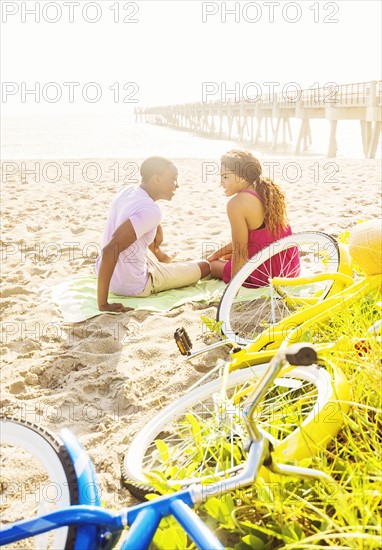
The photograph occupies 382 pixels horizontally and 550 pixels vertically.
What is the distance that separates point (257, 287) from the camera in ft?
15.0

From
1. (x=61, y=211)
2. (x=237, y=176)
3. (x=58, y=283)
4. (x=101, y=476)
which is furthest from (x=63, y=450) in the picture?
(x=61, y=211)

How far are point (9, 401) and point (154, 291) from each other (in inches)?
76.2

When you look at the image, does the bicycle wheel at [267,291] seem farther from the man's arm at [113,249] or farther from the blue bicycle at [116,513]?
the blue bicycle at [116,513]

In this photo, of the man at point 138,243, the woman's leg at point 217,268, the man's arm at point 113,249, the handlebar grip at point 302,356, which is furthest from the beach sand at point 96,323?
the handlebar grip at point 302,356

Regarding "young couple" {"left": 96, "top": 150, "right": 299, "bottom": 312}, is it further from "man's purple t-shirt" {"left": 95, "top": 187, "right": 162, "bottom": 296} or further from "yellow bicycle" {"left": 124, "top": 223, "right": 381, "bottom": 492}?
"yellow bicycle" {"left": 124, "top": 223, "right": 381, "bottom": 492}

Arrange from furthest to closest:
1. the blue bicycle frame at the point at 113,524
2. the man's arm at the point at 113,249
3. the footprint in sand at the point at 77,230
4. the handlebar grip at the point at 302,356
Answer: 1. the footprint in sand at the point at 77,230
2. the man's arm at the point at 113,249
3. the blue bicycle frame at the point at 113,524
4. the handlebar grip at the point at 302,356

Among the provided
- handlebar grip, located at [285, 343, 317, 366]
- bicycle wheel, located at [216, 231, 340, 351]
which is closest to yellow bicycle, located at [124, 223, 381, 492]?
bicycle wheel, located at [216, 231, 340, 351]

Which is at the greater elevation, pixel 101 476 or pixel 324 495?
pixel 324 495

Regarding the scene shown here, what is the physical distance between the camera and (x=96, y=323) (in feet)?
13.9

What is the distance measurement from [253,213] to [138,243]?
0.94 metres

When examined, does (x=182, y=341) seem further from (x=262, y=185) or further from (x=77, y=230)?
(x=77, y=230)

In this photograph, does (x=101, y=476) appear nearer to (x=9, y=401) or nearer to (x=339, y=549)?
(x=9, y=401)

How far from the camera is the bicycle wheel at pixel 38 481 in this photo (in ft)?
5.43

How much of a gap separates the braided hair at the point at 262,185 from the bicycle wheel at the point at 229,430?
191 centimetres
